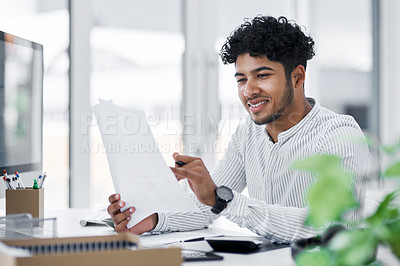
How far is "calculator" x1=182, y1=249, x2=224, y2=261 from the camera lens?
1087 mm

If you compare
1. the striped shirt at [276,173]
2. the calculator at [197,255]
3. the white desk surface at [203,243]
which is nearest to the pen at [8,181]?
the white desk surface at [203,243]

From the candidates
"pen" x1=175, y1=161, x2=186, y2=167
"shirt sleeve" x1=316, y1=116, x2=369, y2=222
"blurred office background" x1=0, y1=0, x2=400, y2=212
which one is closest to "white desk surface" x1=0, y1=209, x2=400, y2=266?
"pen" x1=175, y1=161, x2=186, y2=167

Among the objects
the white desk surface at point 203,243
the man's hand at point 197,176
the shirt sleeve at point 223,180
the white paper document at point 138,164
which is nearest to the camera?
the white desk surface at point 203,243

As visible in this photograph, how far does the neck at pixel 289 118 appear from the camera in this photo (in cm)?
183

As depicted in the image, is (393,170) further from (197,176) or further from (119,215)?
(119,215)

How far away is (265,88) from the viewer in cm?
178

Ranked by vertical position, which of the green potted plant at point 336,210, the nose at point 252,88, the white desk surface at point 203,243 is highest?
the nose at point 252,88

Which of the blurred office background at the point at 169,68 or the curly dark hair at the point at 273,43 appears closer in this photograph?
the curly dark hair at the point at 273,43

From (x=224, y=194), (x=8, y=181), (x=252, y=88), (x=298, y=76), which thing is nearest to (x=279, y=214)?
(x=224, y=194)

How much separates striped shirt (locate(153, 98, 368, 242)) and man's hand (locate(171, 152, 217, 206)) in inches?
3.0

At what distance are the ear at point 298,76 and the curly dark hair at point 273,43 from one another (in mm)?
19

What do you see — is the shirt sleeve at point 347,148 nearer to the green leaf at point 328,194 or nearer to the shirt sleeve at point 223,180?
Result: the shirt sleeve at point 223,180

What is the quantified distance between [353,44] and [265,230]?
2.56m

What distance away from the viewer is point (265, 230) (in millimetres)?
1379
